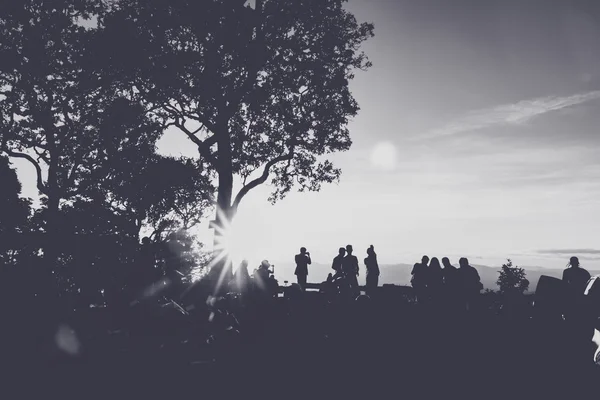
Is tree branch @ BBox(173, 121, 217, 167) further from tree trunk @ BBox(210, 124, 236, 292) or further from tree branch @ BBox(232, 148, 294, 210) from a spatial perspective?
tree branch @ BBox(232, 148, 294, 210)

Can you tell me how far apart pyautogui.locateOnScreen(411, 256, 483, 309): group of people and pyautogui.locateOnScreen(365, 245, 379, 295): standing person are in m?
2.12

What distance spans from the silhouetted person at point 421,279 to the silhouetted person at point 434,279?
303mm

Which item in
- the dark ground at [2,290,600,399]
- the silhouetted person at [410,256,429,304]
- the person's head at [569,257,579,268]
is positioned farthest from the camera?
the silhouetted person at [410,256,429,304]

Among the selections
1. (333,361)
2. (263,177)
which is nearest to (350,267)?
(333,361)

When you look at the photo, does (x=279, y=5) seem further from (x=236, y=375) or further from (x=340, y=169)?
(x=236, y=375)

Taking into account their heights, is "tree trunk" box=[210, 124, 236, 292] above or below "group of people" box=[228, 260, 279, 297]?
above

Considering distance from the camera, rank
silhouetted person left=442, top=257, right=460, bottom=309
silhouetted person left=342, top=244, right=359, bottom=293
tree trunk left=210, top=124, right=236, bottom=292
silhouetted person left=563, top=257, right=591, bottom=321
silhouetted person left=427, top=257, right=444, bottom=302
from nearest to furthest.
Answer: silhouetted person left=563, top=257, right=591, bottom=321
silhouetted person left=442, top=257, right=460, bottom=309
silhouetted person left=427, top=257, right=444, bottom=302
silhouetted person left=342, top=244, right=359, bottom=293
tree trunk left=210, top=124, right=236, bottom=292

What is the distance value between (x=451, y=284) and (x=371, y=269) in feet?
11.6

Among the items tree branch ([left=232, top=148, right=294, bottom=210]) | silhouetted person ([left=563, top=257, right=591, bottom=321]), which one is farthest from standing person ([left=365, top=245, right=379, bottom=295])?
tree branch ([left=232, top=148, right=294, bottom=210])

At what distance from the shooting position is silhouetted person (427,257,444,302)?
15.1 meters

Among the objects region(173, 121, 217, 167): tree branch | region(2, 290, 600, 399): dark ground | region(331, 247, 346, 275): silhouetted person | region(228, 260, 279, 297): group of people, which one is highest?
region(173, 121, 217, 167): tree branch

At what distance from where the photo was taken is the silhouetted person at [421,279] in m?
15.9

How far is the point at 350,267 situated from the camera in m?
16.6

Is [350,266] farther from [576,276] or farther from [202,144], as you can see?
[202,144]
